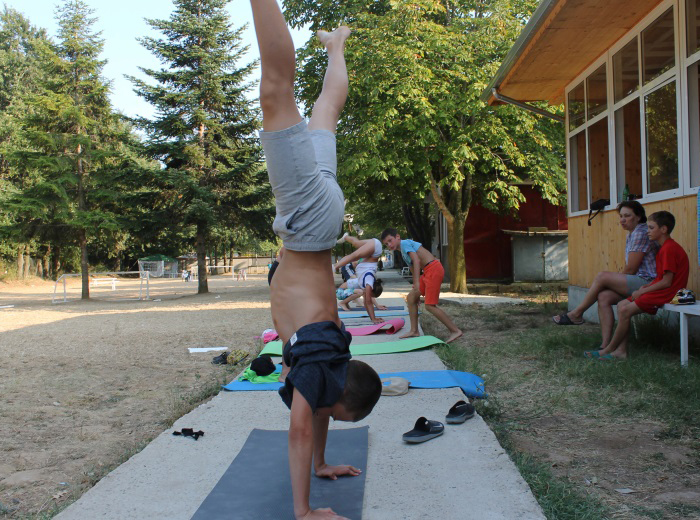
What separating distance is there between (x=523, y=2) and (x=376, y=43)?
13.5 ft

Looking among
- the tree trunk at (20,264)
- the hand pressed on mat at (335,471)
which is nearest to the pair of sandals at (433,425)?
the hand pressed on mat at (335,471)

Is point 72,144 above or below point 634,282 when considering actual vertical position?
above

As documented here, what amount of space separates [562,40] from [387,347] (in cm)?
426

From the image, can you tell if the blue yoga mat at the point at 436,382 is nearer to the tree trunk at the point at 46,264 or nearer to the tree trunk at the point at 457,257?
the tree trunk at the point at 457,257

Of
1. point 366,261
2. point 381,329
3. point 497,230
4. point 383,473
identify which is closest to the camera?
point 383,473

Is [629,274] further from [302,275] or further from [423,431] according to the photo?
[302,275]

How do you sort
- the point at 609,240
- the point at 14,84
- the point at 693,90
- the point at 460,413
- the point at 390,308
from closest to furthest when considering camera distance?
1. the point at 460,413
2. the point at 693,90
3. the point at 609,240
4. the point at 390,308
5. the point at 14,84

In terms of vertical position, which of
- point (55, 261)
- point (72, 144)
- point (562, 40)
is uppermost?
point (72, 144)

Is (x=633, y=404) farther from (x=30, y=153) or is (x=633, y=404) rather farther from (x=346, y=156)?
(x=30, y=153)

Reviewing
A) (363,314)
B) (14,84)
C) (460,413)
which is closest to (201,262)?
(363,314)

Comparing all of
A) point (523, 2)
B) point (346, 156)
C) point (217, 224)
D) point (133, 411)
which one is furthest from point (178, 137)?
point (133, 411)

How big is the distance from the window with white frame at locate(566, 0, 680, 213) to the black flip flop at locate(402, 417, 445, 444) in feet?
13.0

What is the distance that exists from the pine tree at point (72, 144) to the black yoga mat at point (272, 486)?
1663 cm

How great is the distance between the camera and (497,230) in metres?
19.9
